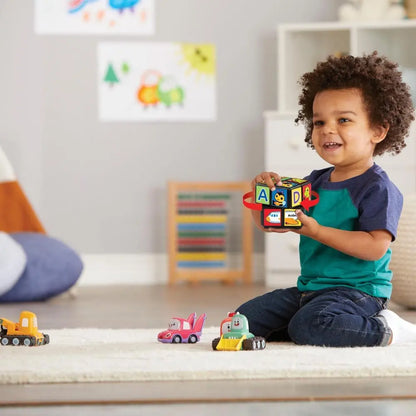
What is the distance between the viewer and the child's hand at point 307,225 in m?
1.67

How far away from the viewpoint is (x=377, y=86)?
182 cm

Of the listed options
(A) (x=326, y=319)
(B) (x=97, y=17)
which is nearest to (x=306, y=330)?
(A) (x=326, y=319)

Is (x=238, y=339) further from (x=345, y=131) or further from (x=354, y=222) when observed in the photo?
(x=345, y=131)

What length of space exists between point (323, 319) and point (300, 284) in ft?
0.61

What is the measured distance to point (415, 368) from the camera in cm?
146

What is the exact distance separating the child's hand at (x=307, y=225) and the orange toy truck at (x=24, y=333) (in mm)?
523

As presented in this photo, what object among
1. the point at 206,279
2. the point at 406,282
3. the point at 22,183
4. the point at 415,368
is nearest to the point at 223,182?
the point at 206,279

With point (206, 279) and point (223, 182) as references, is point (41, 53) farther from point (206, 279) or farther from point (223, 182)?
point (206, 279)

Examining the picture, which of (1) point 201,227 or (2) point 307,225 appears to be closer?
(2) point 307,225

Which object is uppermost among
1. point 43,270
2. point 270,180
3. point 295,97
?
point 295,97

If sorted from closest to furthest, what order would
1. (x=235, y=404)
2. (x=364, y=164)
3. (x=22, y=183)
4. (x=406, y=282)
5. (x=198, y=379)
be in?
(x=235, y=404) < (x=198, y=379) < (x=364, y=164) < (x=406, y=282) < (x=22, y=183)

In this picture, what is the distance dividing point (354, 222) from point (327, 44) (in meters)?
2.09

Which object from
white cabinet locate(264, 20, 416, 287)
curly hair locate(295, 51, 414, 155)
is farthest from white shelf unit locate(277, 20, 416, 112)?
curly hair locate(295, 51, 414, 155)

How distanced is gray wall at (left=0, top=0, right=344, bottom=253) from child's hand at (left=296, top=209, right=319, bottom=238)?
2.12 m
